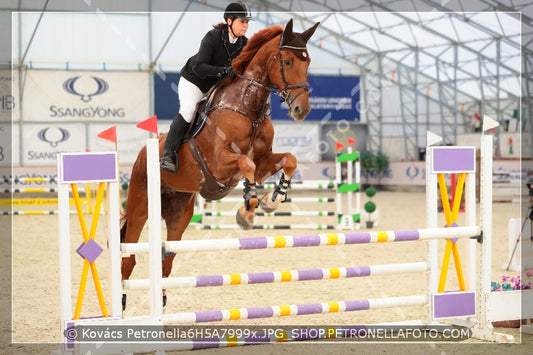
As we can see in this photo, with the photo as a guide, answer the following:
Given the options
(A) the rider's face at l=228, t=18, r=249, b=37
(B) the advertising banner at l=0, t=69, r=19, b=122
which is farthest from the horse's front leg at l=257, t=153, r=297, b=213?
(B) the advertising banner at l=0, t=69, r=19, b=122

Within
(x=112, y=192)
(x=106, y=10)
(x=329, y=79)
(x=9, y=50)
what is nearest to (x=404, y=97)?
(x=329, y=79)

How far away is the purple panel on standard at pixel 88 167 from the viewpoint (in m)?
2.64

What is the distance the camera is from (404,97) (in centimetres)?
2080

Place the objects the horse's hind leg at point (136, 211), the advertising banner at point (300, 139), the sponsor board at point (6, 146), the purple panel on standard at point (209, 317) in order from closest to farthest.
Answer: the purple panel on standard at point (209, 317) < the horse's hind leg at point (136, 211) < the sponsor board at point (6, 146) < the advertising banner at point (300, 139)

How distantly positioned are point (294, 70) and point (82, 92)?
16.3 meters

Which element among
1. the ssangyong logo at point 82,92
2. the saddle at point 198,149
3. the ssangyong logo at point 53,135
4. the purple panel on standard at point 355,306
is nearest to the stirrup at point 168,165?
the saddle at point 198,149

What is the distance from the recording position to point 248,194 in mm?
2986

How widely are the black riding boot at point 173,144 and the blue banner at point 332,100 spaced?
16.8 metres

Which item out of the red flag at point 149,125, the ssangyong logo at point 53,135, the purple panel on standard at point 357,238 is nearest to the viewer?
the red flag at point 149,125

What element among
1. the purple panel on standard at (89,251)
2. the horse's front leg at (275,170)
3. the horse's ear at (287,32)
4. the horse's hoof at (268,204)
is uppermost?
the horse's ear at (287,32)

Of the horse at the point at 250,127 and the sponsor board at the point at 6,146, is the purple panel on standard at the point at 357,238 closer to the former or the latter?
the horse at the point at 250,127

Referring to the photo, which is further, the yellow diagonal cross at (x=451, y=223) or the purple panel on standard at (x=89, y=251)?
the yellow diagonal cross at (x=451, y=223)

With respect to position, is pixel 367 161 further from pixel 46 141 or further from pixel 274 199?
pixel 274 199

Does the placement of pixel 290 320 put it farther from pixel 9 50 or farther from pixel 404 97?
pixel 404 97
